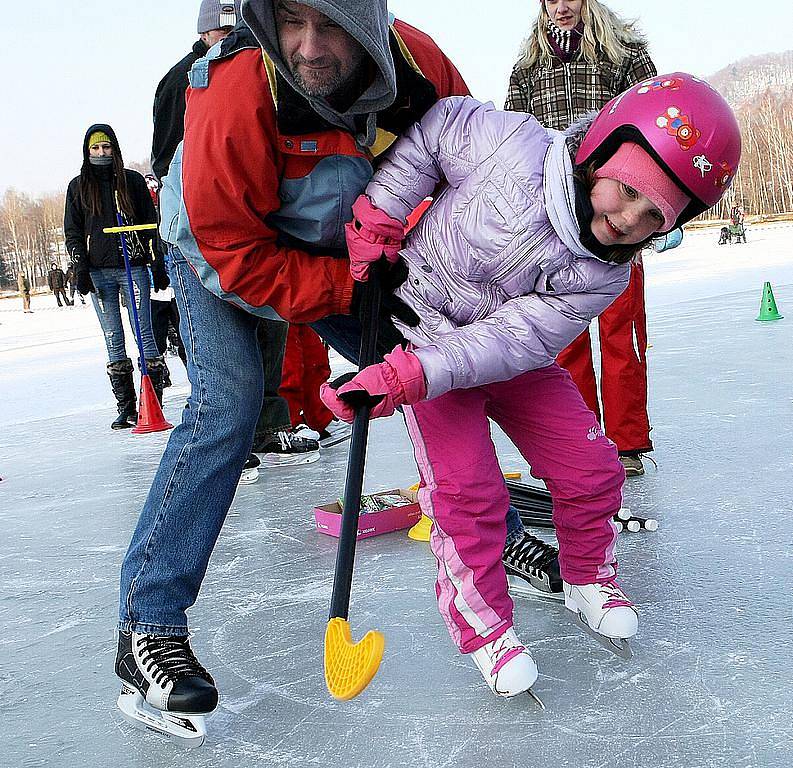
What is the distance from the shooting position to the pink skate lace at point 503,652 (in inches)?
65.8

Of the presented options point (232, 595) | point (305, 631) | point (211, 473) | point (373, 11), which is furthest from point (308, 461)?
point (373, 11)

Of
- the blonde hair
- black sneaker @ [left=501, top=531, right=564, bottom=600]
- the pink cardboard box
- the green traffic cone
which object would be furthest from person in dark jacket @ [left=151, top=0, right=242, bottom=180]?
the green traffic cone

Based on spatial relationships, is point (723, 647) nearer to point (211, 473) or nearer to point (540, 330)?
point (540, 330)

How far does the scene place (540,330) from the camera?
1703 mm

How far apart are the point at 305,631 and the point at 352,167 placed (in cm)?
99

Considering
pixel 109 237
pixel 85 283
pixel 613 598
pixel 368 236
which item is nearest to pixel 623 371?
pixel 613 598

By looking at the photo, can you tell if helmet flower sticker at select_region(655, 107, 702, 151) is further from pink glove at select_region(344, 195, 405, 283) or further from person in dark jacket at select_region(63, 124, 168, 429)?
person in dark jacket at select_region(63, 124, 168, 429)

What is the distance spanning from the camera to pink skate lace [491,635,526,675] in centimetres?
167

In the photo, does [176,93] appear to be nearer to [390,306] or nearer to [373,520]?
[373,520]

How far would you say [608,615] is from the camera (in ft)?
5.98

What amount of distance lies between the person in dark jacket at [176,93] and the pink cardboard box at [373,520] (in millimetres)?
1322

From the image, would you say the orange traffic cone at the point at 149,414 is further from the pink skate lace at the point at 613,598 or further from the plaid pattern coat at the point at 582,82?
the pink skate lace at the point at 613,598

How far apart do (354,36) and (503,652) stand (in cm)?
109

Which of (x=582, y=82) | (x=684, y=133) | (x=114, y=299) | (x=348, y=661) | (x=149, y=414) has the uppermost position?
(x=582, y=82)
